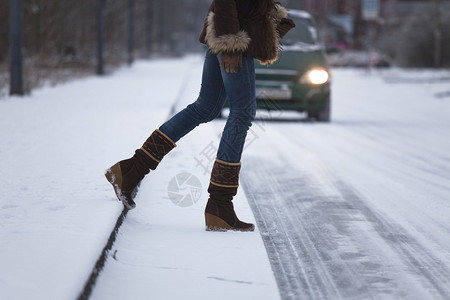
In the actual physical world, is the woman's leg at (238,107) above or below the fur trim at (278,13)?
below

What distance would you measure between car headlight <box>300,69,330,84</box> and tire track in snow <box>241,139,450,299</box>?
17.7 ft

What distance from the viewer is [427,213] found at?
4.74m

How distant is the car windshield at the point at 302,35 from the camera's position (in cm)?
1167

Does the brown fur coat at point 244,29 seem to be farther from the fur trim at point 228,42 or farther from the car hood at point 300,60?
the car hood at point 300,60

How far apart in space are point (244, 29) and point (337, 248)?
4.23 ft

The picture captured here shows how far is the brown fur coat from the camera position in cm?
376

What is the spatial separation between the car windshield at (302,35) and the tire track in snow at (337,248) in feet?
20.5

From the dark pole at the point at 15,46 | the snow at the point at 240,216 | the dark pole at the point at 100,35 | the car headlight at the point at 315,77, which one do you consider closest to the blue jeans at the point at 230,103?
the snow at the point at 240,216

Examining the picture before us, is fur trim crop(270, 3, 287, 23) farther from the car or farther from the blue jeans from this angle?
the car

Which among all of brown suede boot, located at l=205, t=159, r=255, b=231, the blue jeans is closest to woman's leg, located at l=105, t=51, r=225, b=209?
the blue jeans

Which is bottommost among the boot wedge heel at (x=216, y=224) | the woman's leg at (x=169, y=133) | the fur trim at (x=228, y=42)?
the boot wedge heel at (x=216, y=224)

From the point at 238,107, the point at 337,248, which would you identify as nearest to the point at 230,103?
the point at 238,107

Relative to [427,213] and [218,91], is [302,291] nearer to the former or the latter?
[218,91]

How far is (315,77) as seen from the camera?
11.1m
